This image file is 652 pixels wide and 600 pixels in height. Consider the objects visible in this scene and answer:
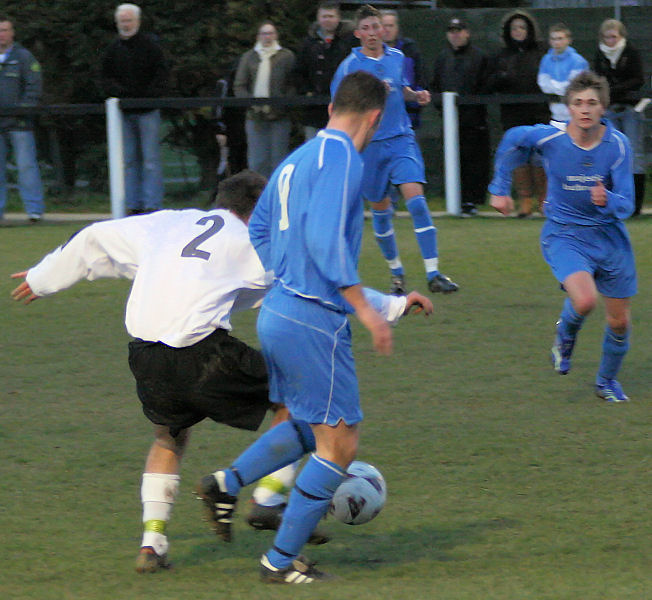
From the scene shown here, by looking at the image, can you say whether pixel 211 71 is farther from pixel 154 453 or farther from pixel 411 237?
pixel 154 453

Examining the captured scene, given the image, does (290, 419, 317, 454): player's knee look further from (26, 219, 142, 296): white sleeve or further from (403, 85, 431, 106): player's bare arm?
(403, 85, 431, 106): player's bare arm

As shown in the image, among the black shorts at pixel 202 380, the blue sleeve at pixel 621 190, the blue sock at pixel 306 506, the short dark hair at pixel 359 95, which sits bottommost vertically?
the blue sock at pixel 306 506

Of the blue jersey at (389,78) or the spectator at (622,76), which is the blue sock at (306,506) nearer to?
the blue jersey at (389,78)

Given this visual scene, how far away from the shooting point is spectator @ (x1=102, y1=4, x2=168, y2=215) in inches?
516

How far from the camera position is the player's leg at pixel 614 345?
21.9 feet

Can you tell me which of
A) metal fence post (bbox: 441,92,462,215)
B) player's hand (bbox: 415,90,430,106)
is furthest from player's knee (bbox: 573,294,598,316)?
metal fence post (bbox: 441,92,462,215)

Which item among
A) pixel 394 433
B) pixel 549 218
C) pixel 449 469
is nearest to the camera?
pixel 449 469

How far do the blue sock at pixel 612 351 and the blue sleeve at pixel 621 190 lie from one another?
0.65 meters

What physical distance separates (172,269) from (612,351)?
309 cm

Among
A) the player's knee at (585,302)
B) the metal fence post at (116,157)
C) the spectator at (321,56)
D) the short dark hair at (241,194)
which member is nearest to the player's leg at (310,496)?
the short dark hair at (241,194)

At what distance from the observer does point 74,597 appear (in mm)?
4133

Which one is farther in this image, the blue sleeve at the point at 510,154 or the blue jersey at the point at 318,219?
the blue sleeve at the point at 510,154

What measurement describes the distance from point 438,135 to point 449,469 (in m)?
8.28

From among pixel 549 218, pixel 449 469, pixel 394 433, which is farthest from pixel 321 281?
pixel 549 218
